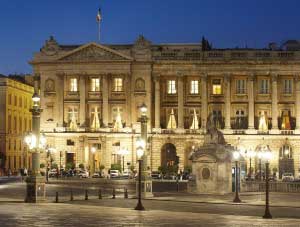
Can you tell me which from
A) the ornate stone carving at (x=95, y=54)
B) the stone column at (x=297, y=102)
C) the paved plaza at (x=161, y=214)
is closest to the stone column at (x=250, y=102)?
the stone column at (x=297, y=102)

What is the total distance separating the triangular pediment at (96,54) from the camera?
110500mm

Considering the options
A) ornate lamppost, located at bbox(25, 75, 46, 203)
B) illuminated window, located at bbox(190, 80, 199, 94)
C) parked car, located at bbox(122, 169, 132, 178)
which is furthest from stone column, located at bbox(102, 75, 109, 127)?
ornate lamppost, located at bbox(25, 75, 46, 203)

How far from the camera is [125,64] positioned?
364 ft

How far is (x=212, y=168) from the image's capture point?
183 ft

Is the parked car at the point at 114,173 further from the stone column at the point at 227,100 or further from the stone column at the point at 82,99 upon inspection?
the stone column at the point at 227,100

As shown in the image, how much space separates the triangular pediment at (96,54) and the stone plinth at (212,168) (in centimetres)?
5541

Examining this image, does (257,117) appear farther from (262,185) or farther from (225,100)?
(262,185)

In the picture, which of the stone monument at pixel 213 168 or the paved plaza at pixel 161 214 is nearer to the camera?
the paved plaza at pixel 161 214

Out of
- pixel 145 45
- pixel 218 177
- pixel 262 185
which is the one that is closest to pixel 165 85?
pixel 145 45

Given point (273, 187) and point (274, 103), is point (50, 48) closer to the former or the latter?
point (274, 103)

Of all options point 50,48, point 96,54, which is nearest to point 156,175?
point 96,54

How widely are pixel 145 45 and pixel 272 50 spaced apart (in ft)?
57.0

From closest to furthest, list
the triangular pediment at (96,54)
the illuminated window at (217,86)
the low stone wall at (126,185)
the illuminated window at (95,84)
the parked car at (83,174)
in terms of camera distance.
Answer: the low stone wall at (126,185)
the parked car at (83,174)
the triangular pediment at (96,54)
the illuminated window at (217,86)
the illuminated window at (95,84)

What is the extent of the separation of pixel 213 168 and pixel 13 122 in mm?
69088
